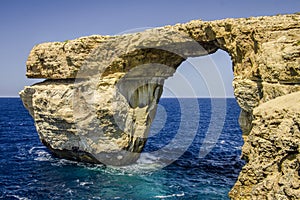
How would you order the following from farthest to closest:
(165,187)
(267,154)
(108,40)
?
(108,40)
(165,187)
(267,154)

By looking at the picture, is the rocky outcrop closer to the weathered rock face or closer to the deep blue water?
the weathered rock face

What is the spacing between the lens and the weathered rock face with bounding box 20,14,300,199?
61.5 feet

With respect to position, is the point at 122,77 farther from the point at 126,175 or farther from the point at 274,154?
the point at 274,154

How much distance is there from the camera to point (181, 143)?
131 feet

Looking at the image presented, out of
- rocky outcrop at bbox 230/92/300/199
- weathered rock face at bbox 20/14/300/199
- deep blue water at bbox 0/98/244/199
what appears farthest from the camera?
deep blue water at bbox 0/98/244/199

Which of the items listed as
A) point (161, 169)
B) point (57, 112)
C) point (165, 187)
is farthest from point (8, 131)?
point (165, 187)

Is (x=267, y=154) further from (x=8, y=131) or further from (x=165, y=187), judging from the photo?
(x=8, y=131)

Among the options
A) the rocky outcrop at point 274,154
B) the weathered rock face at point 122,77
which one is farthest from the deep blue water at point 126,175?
the rocky outcrop at point 274,154

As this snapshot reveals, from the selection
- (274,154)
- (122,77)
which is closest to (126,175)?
(122,77)

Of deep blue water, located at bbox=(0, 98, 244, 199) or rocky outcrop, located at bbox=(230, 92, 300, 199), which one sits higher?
rocky outcrop, located at bbox=(230, 92, 300, 199)

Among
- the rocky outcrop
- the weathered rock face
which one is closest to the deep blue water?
the weathered rock face

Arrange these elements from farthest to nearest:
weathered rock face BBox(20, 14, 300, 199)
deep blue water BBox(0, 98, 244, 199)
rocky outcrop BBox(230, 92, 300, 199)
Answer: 1. deep blue water BBox(0, 98, 244, 199)
2. weathered rock face BBox(20, 14, 300, 199)
3. rocky outcrop BBox(230, 92, 300, 199)

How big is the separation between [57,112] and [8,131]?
85.5 ft

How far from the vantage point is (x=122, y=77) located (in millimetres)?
27266
